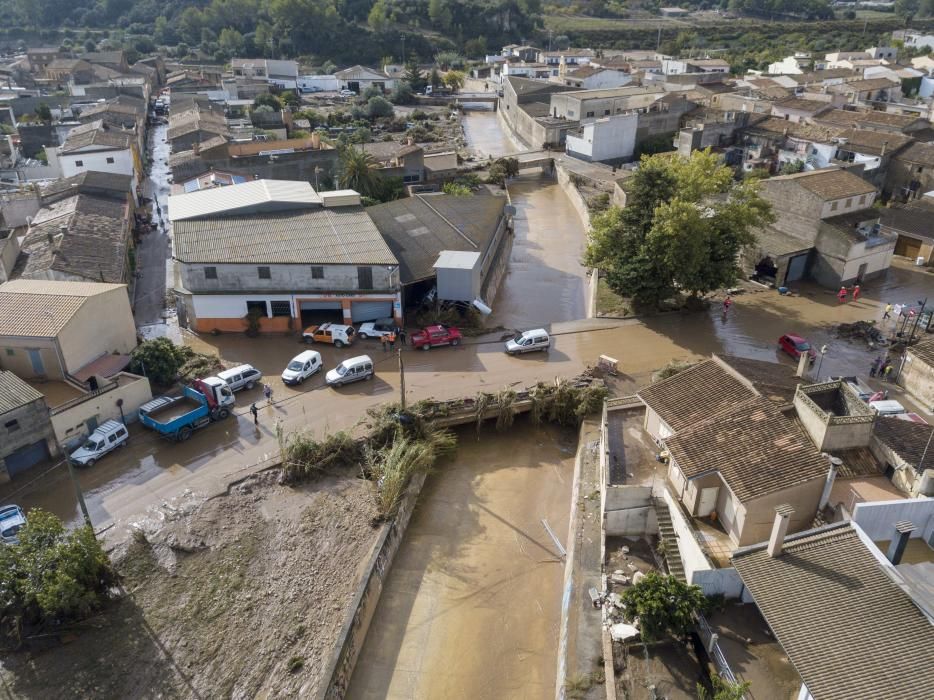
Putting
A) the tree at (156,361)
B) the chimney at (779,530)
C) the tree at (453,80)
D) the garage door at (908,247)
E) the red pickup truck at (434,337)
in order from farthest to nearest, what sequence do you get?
the tree at (453,80) < the garage door at (908,247) < the red pickup truck at (434,337) < the tree at (156,361) < the chimney at (779,530)

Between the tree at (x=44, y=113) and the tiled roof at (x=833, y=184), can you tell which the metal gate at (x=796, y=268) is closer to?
the tiled roof at (x=833, y=184)

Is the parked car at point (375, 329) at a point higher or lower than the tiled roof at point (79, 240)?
lower

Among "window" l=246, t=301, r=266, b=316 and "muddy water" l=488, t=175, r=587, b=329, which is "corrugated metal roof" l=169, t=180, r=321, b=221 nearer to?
"window" l=246, t=301, r=266, b=316

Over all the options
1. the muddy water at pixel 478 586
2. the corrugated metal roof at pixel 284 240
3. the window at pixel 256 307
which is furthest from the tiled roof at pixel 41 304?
the muddy water at pixel 478 586

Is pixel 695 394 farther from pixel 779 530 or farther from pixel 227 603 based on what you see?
pixel 227 603

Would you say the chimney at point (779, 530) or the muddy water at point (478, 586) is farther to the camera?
the muddy water at point (478, 586)

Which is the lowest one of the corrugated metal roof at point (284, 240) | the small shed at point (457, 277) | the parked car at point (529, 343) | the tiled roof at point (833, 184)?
the parked car at point (529, 343)

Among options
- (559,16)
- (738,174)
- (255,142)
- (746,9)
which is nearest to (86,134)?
(255,142)

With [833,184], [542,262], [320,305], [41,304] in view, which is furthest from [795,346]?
[41,304]
